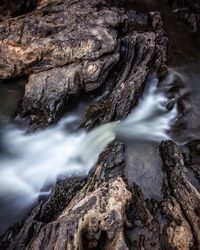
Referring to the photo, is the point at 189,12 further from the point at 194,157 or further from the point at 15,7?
the point at 194,157

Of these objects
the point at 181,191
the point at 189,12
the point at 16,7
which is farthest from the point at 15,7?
the point at 181,191

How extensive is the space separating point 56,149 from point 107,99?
6.06ft

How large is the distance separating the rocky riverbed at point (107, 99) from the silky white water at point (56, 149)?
0.84 feet

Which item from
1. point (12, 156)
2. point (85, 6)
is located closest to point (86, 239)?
point (12, 156)

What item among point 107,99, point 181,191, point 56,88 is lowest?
point 181,191

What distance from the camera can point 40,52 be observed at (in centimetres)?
841

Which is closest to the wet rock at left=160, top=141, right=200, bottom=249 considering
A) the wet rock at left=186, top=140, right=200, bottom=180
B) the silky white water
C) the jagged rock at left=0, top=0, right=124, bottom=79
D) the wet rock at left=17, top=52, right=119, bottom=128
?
the wet rock at left=186, top=140, right=200, bottom=180

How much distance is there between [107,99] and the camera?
8.12 metres

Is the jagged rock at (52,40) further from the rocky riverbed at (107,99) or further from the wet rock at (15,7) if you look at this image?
the wet rock at (15,7)

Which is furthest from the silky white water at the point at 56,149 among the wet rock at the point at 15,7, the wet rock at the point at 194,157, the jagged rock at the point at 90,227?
the wet rock at the point at 15,7

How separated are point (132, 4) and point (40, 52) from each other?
16.8 ft

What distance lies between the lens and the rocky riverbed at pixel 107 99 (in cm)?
484

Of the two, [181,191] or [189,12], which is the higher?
[189,12]

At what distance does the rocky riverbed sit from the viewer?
15.9 ft
